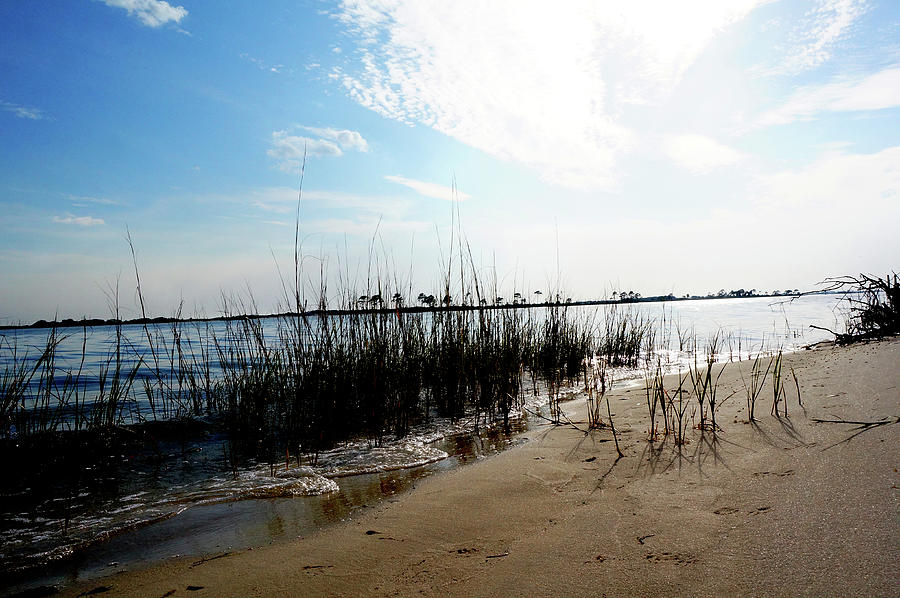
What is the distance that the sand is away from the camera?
1.16 meters

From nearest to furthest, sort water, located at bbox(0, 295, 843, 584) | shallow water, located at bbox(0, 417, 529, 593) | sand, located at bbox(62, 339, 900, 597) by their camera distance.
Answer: sand, located at bbox(62, 339, 900, 597)
shallow water, located at bbox(0, 417, 529, 593)
water, located at bbox(0, 295, 843, 584)

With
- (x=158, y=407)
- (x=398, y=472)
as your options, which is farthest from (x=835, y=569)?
(x=158, y=407)

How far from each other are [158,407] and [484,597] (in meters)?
5.69

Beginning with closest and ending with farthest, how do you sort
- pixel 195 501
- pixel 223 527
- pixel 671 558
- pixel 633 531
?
pixel 671 558 < pixel 633 531 < pixel 223 527 < pixel 195 501

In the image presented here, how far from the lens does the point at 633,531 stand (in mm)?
1449

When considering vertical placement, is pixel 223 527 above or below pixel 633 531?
below

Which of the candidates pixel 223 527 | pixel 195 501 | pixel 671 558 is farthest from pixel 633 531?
pixel 195 501

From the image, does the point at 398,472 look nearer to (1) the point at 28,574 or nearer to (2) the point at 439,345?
(1) the point at 28,574

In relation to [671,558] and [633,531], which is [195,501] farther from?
[671,558]

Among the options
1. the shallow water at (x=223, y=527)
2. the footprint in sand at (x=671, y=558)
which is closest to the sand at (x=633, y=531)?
the footprint in sand at (x=671, y=558)

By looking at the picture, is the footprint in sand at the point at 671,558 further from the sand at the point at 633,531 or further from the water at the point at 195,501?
the water at the point at 195,501

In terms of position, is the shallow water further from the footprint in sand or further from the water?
the footprint in sand

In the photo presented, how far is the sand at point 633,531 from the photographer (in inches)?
45.8

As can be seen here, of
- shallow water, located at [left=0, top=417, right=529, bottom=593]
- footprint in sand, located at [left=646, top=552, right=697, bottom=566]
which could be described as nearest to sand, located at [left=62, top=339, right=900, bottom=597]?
footprint in sand, located at [left=646, top=552, right=697, bottom=566]
